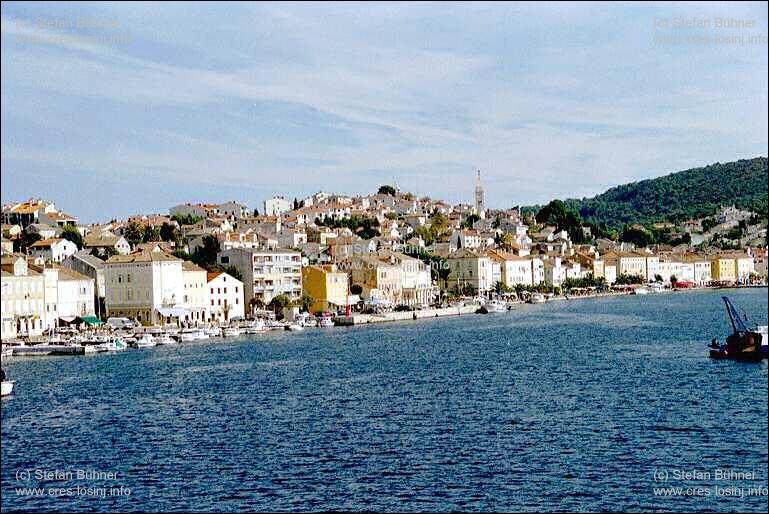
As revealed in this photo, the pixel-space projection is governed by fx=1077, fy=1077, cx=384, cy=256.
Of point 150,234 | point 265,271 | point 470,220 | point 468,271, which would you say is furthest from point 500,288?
point 265,271

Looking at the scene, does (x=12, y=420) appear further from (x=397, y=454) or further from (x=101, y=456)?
(x=397, y=454)

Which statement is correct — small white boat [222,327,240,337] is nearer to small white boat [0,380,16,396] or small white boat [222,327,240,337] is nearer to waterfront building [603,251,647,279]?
small white boat [0,380,16,396]

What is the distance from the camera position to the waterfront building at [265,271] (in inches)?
2115

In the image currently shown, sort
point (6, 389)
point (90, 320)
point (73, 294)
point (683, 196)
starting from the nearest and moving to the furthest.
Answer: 1. point (6, 389)
2. point (90, 320)
3. point (73, 294)
4. point (683, 196)

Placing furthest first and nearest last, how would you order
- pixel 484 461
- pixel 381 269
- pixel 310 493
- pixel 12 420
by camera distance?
pixel 381 269 → pixel 12 420 → pixel 484 461 → pixel 310 493

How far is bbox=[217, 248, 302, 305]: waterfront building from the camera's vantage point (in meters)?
53.7

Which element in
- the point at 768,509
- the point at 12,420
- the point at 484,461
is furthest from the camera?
the point at 12,420

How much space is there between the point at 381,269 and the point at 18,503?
165ft

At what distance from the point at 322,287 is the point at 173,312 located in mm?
11899

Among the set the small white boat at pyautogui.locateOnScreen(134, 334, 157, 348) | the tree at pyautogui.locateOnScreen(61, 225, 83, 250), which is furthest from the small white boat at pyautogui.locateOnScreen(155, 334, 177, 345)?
the tree at pyautogui.locateOnScreen(61, 225, 83, 250)

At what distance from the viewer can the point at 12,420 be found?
792 inches

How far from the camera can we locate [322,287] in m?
57.1

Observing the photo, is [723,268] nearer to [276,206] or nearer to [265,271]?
[276,206]

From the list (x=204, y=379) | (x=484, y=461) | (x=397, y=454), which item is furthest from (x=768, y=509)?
(x=204, y=379)
